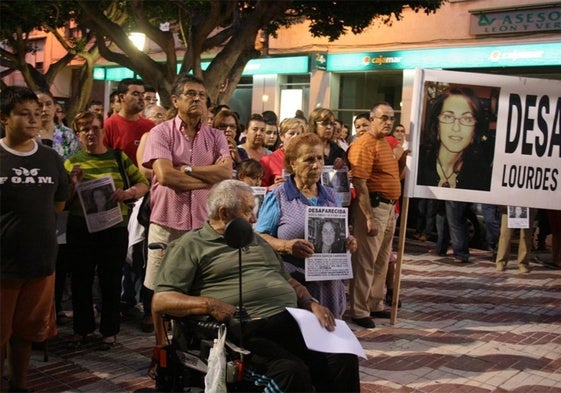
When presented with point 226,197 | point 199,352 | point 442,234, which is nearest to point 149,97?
point 226,197

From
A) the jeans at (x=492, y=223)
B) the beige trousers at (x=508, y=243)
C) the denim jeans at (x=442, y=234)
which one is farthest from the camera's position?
the jeans at (x=492, y=223)

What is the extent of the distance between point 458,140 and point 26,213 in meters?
4.19

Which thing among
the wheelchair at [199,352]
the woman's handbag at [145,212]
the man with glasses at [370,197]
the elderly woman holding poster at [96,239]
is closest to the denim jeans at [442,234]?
the man with glasses at [370,197]

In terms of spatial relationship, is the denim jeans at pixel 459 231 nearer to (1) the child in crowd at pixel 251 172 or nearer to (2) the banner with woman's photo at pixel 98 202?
(1) the child in crowd at pixel 251 172

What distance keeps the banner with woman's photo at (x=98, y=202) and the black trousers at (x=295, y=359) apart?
2.13m

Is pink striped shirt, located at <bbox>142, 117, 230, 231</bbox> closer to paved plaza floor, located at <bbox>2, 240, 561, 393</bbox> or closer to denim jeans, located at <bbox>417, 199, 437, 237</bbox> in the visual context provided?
paved plaza floor, located at <bbox>2, 240, 561, 393</bbox>

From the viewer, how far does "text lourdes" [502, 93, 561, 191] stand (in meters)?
6.41

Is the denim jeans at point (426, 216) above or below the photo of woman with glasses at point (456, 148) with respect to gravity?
below

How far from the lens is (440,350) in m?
5.78

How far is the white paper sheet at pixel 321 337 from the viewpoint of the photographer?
3486mm

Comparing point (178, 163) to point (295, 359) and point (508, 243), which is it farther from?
point (508, 243)

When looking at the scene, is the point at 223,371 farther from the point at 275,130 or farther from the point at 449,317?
the point at 275,130

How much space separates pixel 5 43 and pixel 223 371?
24329 mm

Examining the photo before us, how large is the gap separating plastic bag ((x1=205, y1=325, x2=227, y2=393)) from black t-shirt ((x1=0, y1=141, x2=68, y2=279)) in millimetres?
1550
